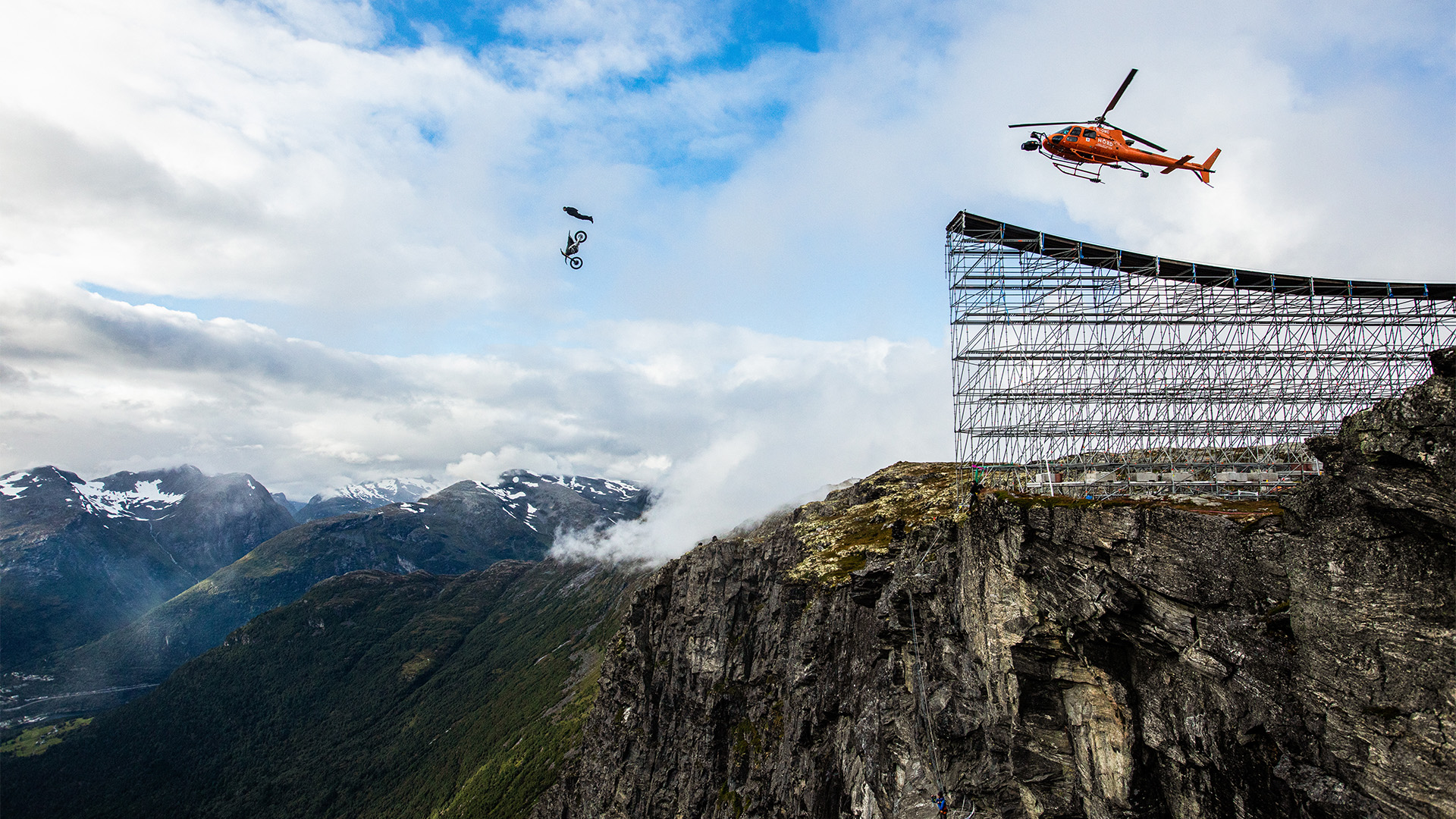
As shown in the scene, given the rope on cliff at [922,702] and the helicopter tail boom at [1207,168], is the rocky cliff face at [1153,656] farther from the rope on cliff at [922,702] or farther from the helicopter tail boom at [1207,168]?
A: the helicopter tail boom at [1207,168]

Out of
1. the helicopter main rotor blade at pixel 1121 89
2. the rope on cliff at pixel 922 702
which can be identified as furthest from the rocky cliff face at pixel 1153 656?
the helicopter main rotor blade at pixel 1121 89


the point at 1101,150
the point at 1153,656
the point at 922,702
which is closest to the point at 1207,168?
the point at 1101,150

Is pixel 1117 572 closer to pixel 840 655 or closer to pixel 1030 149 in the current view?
pixel 1030 149

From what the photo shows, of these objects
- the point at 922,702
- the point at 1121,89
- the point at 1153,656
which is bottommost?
the point at 922,702

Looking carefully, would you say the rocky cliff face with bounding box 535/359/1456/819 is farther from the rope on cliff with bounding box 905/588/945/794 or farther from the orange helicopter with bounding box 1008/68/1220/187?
the orange helicopter with bounding box 1008/68/1220/187

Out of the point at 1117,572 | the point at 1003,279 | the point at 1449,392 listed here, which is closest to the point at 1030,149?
the point at 1003,279

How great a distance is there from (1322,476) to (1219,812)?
15531 millimetres

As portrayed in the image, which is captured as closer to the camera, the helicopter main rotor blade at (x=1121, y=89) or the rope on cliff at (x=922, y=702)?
the helicopter main rotor blade at (x=1121, y=89)

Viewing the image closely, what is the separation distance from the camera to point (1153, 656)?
27.9m

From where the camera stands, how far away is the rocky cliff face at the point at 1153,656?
17.5 meters

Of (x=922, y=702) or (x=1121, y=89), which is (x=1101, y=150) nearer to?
(x=1121, y=89)

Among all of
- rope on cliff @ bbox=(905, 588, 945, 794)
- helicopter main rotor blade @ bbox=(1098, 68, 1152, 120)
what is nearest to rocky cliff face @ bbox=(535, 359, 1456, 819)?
rope on cliff @ bbox=(905, 588, 945, 794)

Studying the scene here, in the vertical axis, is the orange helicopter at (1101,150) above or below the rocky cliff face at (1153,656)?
above

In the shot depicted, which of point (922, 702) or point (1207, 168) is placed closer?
point (1207, 168)
